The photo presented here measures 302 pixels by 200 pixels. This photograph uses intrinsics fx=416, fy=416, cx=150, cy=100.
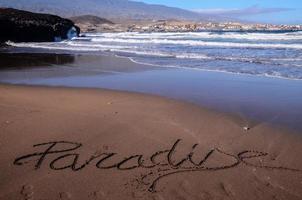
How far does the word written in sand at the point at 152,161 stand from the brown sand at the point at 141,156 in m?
0.01

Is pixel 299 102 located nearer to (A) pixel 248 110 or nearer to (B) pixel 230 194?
(A) pixel 248 110

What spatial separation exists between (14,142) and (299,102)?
17.9 feet

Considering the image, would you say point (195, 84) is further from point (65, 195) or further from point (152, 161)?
point (65, 195)

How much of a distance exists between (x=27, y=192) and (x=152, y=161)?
151 cm

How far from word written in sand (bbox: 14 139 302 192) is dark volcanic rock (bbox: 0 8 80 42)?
30.3 metres

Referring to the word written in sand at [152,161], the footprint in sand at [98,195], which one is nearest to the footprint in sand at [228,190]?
the word written in sand at [152,161]

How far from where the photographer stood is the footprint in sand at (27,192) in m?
4.08

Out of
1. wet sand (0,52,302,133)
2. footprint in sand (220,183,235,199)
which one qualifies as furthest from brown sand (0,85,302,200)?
wet sand (0,52,302,133)

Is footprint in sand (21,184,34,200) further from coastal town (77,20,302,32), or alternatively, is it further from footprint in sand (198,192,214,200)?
coastal town (77,20,302,32)

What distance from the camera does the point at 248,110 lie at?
7.60 m

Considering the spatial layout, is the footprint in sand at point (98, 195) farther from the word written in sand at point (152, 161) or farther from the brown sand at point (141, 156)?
the word written in sand at point (152, 161)

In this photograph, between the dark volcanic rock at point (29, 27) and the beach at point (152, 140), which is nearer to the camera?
the beach at point (152, 140)

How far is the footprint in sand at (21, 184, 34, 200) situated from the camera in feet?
13.4

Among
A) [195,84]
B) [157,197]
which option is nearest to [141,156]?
[157,197]
